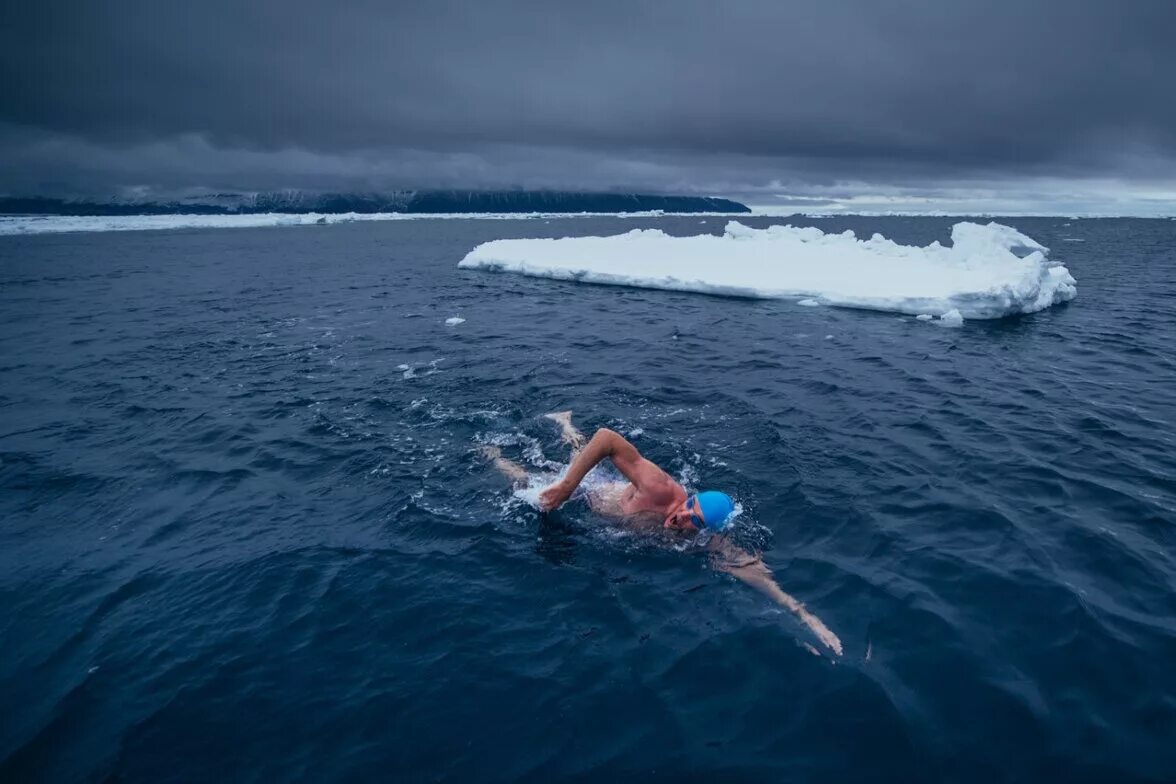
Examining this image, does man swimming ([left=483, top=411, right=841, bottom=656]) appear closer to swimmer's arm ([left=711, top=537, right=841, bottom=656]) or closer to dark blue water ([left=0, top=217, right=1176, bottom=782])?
swimmer's arm ([left=711, top=537, right=841, bottom=656])

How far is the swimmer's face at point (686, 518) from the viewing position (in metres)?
6.02

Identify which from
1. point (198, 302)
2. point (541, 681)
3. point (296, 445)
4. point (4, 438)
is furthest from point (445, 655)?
point (198, 302)

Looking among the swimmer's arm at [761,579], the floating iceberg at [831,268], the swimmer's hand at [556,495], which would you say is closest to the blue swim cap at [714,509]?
the swimmer's arm at [761,579]

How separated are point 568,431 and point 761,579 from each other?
13.1ft

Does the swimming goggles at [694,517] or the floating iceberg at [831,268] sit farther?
the floating iceberg at [831,268]

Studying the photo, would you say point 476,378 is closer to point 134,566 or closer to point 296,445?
point 296,445

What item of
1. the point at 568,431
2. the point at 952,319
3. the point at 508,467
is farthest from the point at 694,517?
the point at 952,319

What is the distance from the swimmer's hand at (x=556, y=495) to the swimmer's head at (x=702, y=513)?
3.70 ft

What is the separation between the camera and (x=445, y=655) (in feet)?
15.6

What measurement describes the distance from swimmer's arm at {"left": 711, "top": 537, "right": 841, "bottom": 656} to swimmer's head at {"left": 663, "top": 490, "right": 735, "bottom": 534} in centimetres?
28

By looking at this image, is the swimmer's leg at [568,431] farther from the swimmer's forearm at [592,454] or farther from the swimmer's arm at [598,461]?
the swimmer's forearm at [592,454]

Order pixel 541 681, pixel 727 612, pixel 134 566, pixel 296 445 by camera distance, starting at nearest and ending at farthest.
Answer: pixel 541 681 < pixel 727 612 < pixel 134 566 < pixel 296 445

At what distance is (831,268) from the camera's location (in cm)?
2266

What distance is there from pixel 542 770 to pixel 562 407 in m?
6.67
